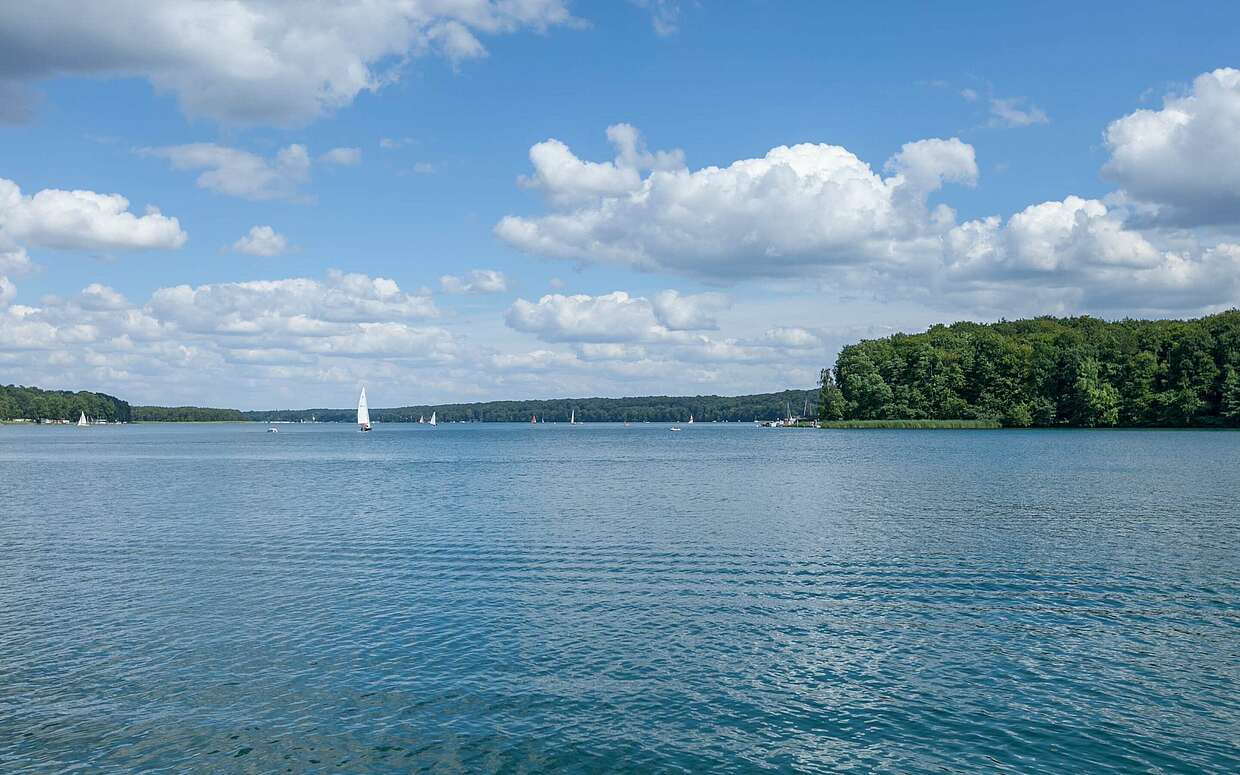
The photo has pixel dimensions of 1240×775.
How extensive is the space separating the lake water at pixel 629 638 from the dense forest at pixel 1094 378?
440 ft

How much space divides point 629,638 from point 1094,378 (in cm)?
17951

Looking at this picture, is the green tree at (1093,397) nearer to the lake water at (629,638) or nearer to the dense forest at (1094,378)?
the dense forest at (1094,378)

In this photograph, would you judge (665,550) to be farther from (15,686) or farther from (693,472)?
(693,472)

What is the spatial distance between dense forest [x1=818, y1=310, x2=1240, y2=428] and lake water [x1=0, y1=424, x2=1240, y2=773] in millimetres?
134080

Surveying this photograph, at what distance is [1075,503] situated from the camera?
5309cm

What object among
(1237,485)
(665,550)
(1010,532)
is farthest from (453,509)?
(1237,485)

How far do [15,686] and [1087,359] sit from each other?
192618 millimetres

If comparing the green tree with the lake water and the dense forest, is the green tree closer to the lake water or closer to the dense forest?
the dense forest

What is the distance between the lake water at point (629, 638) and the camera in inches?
658

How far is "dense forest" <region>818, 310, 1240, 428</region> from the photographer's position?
164 metres

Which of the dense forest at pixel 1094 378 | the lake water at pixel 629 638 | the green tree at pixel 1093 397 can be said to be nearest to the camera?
the lake water at pixel 629 638

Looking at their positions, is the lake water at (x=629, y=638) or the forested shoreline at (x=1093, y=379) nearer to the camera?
the lake water at (x=629, y=638)

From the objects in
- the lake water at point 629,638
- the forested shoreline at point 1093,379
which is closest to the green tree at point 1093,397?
the forested shoreline at point 1093,379

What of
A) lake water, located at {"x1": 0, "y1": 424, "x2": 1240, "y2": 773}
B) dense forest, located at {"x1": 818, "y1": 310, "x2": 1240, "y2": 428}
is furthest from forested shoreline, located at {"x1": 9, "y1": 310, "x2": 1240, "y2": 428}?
lake water, located at {"x1": 0, "y1": 424, "x2": 1240, "y2": 773}
